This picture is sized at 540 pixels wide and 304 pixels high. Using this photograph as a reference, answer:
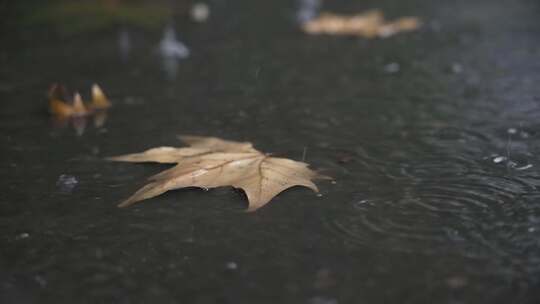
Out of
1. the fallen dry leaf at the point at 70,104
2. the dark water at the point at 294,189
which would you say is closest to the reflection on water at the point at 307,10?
the dark water at the point at 294,189

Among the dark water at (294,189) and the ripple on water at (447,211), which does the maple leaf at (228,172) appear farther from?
the ripple on water at (447,211)

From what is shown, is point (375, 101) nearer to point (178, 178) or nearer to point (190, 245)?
point (178, 178)

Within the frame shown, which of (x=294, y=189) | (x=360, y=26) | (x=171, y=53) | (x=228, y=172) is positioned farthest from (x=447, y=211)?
(x=360, y=26)

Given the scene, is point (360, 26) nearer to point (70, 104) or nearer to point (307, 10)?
point (307, 10)

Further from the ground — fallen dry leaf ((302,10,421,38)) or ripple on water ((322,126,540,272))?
fallen dry leaf ((302,10,421,38))

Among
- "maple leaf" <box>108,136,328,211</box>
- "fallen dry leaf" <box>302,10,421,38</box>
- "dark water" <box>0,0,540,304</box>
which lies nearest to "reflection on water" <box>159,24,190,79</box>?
"dark water" <box>0,0,540,304</box>

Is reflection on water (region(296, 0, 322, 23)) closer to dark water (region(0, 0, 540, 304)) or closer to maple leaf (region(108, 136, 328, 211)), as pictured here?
dark water (region(0, 0, 540, 304))

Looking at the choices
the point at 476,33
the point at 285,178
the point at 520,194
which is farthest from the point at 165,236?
the point at 476,33
